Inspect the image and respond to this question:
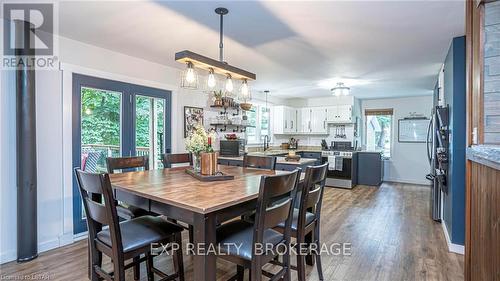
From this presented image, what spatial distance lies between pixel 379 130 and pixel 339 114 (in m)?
1.48

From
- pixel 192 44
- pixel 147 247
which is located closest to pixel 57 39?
pixel 192 44

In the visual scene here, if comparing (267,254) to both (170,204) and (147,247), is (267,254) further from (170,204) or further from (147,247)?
(147,247)

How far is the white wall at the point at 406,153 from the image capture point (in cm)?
655

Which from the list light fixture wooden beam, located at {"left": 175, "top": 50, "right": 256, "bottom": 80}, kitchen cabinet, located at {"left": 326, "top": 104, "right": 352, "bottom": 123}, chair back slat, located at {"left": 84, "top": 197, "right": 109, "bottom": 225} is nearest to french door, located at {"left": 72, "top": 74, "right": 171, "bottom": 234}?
chair back slat, located at {"left": 84, "top": 197, "right": 109, "bottom": 225}

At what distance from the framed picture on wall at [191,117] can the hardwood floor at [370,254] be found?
6.69 ft

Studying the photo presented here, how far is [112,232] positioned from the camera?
1.50 m

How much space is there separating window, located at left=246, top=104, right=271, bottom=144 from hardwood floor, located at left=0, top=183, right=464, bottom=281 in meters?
2.35

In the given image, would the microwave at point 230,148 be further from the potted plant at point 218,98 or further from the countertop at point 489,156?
the countertop at point 489,156


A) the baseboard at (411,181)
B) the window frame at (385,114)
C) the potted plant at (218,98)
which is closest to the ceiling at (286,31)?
the potted plant at (218,98)

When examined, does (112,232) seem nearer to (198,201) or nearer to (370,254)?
(198,201)

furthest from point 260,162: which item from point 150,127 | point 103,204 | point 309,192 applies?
point 150,127

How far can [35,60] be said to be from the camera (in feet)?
8.64

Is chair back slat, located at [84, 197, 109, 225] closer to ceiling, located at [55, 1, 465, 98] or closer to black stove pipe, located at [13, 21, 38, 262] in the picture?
black stove pipe, located at [13, 21, 38, 262]

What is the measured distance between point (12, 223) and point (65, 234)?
505 millimetres
